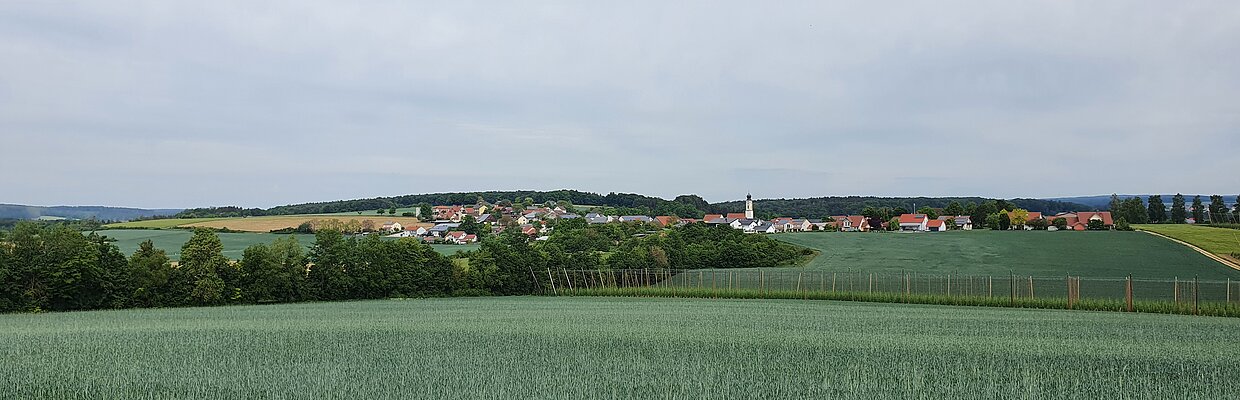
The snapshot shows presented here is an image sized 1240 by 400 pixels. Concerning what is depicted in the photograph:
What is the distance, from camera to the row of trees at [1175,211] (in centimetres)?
9325

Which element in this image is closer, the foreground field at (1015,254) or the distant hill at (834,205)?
the foreground field at (1015,254)

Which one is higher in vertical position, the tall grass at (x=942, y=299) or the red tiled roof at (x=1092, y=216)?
the red tiled roof at (x=1092, y=216)

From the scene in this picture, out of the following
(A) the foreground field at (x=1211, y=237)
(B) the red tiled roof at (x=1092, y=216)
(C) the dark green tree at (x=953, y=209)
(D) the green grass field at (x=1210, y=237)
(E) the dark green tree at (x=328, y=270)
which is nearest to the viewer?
(E) the dark green tree at (x=328, y=270)

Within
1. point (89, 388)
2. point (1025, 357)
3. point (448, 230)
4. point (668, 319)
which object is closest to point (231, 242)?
point (448, 230)

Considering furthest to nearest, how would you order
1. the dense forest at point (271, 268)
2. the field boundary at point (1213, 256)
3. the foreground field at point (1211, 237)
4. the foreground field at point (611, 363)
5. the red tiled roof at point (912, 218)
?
the red tiled roof at point (912, 218) → the foreground field at point (1211, 237) → the field boundary at point (1213, 256) → the dense forest at point (271, 268) → the foreground field at point (611, 363)

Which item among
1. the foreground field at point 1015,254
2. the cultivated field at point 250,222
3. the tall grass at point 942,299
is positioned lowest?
the tall grass at point 942,299

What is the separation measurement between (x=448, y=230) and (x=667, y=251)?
37651 mm

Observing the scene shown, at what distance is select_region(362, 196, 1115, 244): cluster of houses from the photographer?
292ft

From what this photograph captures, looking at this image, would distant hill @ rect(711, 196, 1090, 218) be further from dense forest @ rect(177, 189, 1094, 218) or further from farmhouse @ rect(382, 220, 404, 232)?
farmhouse @ rect(382, 220, 404, 232)

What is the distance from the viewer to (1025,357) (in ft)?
46.6

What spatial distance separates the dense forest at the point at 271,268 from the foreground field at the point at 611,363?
733 inches

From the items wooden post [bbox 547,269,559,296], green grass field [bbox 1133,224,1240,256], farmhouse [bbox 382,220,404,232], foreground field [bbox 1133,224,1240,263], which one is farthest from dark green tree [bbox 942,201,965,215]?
wooden post [bbox 547,269,559,296]

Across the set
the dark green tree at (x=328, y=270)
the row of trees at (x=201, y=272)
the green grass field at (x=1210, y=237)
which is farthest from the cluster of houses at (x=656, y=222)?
the dark green tree at (x=328, y=270)

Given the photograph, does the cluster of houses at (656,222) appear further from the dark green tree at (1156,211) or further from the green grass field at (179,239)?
the green grass field at (179,239)
